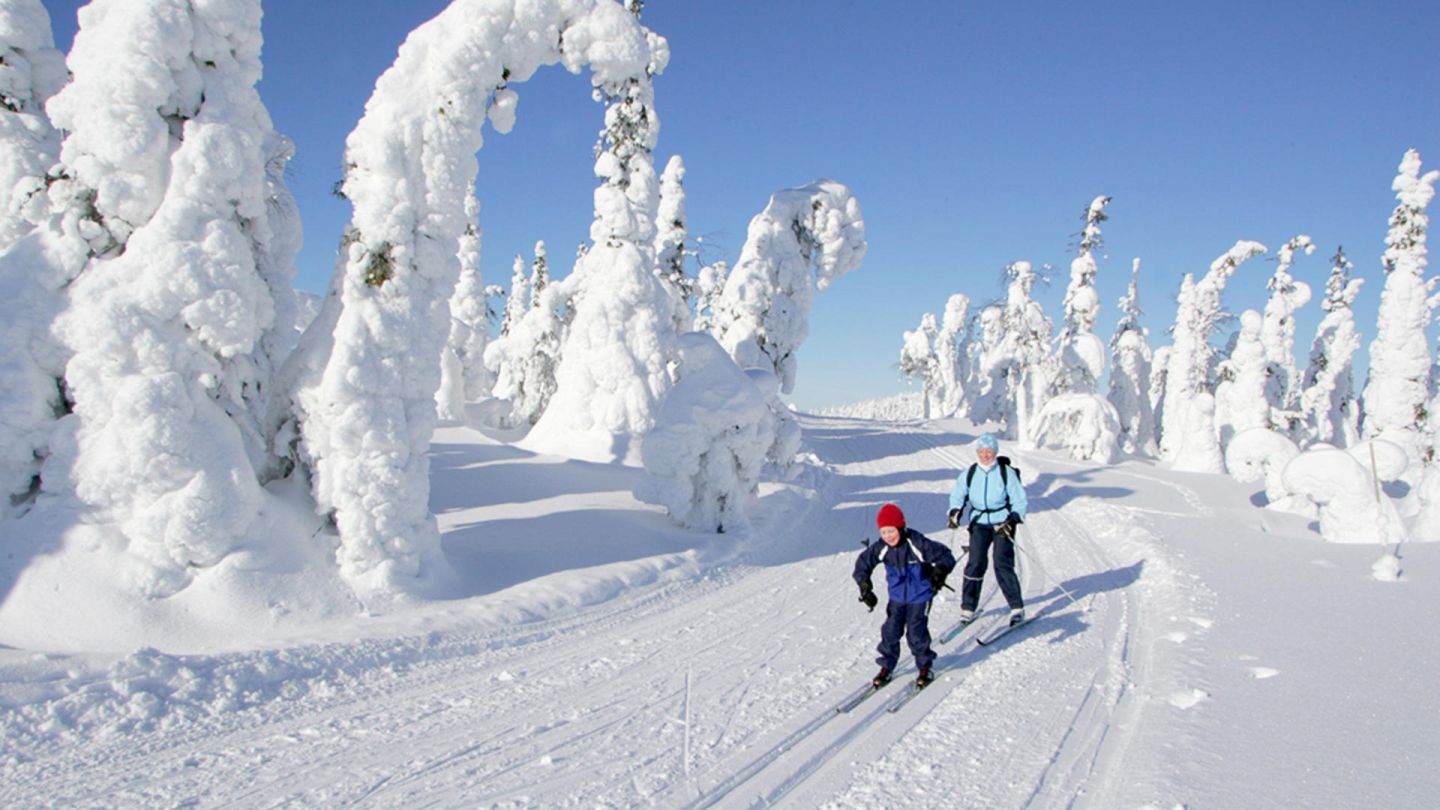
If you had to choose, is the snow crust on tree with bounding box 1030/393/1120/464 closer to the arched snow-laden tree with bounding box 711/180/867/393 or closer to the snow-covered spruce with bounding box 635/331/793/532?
the arched snow-laden tree with bounding box 711/180/867/393

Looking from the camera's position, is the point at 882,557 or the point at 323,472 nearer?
the point at 882,557

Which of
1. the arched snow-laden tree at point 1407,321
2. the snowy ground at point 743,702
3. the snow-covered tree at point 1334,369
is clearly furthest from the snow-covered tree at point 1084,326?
the snowy ground at point 743,702

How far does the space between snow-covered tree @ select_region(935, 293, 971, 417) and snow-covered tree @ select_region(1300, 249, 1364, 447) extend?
20.1 m

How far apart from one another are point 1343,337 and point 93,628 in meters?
48.5

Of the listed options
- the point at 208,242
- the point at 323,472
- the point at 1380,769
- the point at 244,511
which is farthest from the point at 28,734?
the point at 1380,769

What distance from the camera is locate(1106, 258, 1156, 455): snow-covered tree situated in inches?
1501

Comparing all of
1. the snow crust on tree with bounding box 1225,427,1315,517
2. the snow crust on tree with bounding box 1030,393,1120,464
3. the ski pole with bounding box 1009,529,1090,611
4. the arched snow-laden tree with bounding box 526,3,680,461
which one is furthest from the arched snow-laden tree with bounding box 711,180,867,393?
the ski pole with bounding box 1009,529,1090,611

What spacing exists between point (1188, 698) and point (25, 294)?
34.6ft

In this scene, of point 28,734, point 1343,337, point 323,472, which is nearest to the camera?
point 28,734

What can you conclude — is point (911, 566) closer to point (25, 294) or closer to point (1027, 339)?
point (25, 294)

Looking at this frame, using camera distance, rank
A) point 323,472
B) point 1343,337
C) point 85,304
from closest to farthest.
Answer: point 85,304 → point 323,472 → point 1343,337

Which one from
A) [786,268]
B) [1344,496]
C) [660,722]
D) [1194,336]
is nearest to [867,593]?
[660,722]

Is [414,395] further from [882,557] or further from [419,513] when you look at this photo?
[882,557]

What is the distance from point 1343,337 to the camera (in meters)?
37.6
